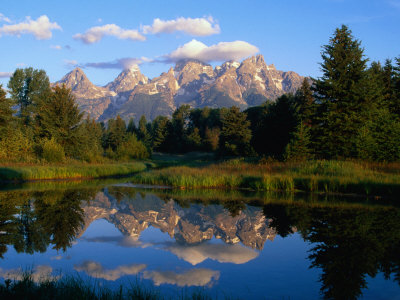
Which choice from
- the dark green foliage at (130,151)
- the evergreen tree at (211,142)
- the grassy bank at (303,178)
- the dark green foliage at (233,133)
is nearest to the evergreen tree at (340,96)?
the grassy bank at (303,178)

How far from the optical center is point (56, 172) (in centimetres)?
2898

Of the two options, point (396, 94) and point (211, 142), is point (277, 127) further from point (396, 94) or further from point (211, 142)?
point (211, 142)

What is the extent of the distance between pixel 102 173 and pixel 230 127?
25.5m

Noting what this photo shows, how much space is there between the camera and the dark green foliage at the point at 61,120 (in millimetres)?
39144

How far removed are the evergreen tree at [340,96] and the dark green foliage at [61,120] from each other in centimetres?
2684

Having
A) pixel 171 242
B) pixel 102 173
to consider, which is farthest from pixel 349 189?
pixel 102 173

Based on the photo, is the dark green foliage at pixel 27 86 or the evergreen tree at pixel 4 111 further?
the dark green foliage at pixel 27 86

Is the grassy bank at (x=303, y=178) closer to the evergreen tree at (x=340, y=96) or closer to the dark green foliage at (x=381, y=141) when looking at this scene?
the dark green foliage at (x=381, y=141)

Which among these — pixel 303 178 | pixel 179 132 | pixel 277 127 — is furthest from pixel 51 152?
pixel 179 132

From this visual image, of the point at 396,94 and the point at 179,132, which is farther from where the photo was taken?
the point at 179,132

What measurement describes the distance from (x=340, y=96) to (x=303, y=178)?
15745 mm

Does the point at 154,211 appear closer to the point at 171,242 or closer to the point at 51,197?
the point at 171,242

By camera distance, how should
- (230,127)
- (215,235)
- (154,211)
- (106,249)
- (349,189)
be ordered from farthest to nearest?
(230,127) → (349,189) → (154,211) → (215,235) → (106,249)

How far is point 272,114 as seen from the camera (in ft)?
116
